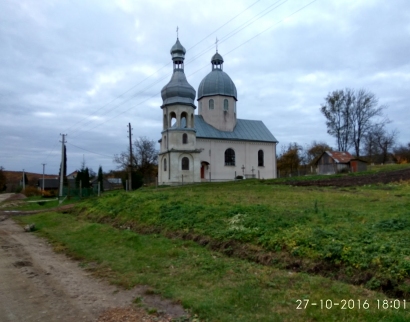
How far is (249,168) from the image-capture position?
43312mm

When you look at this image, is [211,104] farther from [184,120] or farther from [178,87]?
[178,87]

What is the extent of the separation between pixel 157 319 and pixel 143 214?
912cm

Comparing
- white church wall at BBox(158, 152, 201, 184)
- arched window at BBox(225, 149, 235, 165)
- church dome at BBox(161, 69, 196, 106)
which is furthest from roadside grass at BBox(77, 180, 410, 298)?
arched window at BBox(225, 149, 235, 165)

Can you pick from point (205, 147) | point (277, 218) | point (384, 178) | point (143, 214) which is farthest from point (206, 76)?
point (277, 218)

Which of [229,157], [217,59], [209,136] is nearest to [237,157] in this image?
[229,157]

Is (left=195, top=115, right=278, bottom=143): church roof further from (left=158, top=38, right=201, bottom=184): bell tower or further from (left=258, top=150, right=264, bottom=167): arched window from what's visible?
(left=158, top=38, right=201, bottom=184): bell tower

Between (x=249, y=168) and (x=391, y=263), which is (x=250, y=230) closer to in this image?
(x=391, y=263)

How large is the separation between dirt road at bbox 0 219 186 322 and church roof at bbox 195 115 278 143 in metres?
32.6

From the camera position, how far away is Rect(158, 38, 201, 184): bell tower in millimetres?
36750

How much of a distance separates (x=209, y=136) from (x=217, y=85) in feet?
21.9

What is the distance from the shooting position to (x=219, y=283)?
21.0 ft

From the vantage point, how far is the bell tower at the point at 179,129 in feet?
121

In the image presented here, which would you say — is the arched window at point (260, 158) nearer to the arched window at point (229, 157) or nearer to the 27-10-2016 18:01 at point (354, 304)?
the arched window at point (229, 157)

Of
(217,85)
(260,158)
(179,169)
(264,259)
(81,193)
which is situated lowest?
(264,259)
